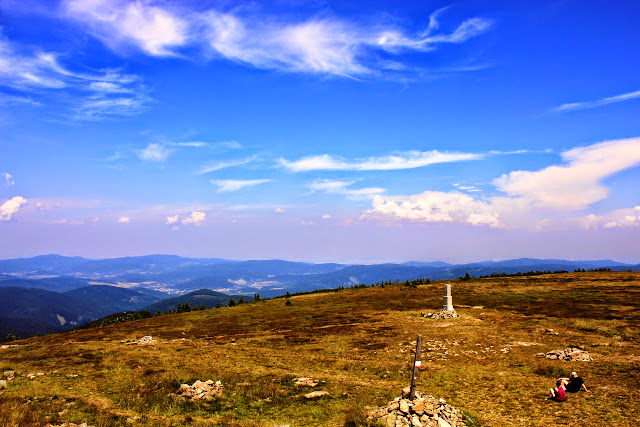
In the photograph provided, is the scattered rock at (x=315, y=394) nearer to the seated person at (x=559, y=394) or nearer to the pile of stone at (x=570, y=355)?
the seated person at (x=559, y=394)

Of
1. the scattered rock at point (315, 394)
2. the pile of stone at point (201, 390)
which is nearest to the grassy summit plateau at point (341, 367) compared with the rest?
the scattered rock at point (315, 394)

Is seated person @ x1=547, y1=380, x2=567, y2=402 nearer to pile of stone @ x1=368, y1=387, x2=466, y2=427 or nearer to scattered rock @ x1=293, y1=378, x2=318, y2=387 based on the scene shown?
pile of stone @ x1=368, y1=387, x2=466, y2=427

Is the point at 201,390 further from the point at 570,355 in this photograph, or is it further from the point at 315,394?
the point at 570,355

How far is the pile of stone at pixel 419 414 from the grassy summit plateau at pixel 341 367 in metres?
1.05

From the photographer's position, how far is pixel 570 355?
2180 cm

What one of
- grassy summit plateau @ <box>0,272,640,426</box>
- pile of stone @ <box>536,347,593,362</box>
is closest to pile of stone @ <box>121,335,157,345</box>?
grassy summit plateau @ <box>0,272,640,426</box>

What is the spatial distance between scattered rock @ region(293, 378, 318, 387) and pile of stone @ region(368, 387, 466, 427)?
19.1ft

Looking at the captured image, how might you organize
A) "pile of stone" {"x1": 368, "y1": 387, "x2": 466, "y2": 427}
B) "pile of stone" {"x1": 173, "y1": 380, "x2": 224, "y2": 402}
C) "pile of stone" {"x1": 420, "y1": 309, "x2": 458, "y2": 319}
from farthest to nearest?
1. "pile of stone" {"x1": 420, "y1": 309, "x2": 458, "y2": 319}
2. "pile of stone" {"x1": 173, "y1": 380, "x2": 224, "y2": 402}
3. "pile of stone" {"x1": 368, "y1": 387, "x2": 466, "y2": 427}

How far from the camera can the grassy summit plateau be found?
15195 millimetres

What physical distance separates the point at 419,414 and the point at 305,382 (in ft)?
27.4

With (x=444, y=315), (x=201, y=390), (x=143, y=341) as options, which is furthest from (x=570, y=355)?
(x=143, y=341)

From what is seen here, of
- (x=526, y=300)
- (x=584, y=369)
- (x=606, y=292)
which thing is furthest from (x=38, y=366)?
(x=606, y=292)

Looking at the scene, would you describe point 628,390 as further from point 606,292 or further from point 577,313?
point 606,292

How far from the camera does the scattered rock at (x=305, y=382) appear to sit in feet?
63.3
